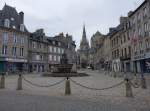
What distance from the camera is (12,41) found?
38.2m

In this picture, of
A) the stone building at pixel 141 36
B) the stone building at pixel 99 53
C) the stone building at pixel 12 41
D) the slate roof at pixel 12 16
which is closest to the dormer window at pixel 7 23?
the stone building at pixel 12 41

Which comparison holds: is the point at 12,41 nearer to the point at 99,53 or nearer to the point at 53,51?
the point at 53,51

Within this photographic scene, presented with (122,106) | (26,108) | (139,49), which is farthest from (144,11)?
(26,108)

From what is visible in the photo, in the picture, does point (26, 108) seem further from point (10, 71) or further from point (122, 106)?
point (10, 71)

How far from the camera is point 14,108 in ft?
20.7

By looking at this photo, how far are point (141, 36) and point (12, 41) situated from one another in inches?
1029

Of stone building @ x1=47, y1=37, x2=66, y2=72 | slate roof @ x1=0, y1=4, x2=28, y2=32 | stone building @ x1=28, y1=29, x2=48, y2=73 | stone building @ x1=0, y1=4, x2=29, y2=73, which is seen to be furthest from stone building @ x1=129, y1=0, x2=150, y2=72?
stone building @ x1=47, y1=37, x2=66, y2=72

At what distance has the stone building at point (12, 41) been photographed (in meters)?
36.1

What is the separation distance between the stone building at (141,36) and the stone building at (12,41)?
78.8 feet

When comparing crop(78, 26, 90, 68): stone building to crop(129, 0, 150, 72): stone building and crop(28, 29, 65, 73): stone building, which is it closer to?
crop(28, 29, 65, 73): stone building

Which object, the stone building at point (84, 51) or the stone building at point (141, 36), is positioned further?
the stone building at point (84, 51)

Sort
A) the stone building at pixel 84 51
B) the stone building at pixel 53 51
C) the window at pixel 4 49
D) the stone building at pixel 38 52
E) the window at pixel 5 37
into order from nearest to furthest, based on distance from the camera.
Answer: the window at pixel 4 49 → the window at pixel 5 37 → the stone building at pixel 38 52 → the stone building at pixel 53 51 → the stone building at pixel 84 51

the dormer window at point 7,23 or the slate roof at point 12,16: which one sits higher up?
the slate roof at point 12,16

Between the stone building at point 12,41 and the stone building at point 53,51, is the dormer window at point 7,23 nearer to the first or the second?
the stone building at point 12,41
